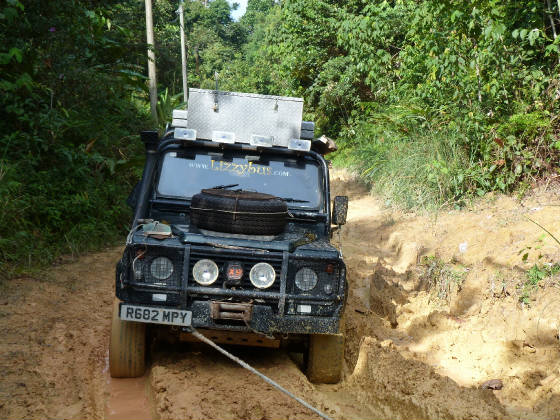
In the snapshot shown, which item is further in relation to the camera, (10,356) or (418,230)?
(418,230)

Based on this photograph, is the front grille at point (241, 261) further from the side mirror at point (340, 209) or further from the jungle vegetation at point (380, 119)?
the jungle vegetation at point (380, 119)

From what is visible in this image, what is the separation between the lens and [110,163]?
410 inches

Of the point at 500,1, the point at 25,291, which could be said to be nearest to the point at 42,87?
the point at 25,291

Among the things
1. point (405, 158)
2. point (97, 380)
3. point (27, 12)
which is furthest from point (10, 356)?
point (405, 158)

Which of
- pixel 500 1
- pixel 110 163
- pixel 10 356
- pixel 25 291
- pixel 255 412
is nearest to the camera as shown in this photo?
pixel 255 412

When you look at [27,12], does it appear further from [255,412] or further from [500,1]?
[255,412]

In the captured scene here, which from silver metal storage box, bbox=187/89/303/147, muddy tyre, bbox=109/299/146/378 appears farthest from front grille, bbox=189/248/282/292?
silver metal storage box, bbox=187/89/303/147

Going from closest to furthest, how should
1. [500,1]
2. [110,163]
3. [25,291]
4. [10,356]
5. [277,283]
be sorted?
[277,283] < [10,356] < [25,291] < [500,1] < [110,163]

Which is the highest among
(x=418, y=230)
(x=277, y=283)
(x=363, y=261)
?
(x=277, y=283)

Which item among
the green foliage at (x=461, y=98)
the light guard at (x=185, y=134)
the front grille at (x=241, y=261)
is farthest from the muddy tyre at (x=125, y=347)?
the green foliage at (x=461, y=98)

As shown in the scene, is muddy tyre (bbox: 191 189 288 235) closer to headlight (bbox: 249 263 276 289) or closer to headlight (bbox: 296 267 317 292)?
headlight (bbox: 249 263 276 289)

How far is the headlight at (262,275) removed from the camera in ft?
13.5

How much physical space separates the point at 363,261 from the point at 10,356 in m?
5.71

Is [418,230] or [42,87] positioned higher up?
[42,87]
